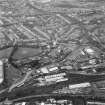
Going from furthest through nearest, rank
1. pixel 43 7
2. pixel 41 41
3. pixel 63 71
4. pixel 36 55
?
pixel 43 7 < pixel 41 41 < pixel 36 55 < pixel 63 71

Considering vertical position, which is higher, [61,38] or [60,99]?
[61,38]

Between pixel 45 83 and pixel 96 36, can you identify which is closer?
pixel 45 83

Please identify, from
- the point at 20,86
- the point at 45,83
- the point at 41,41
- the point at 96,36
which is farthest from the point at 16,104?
the point at 96,36

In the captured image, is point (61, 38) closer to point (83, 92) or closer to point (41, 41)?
point (41, 41)

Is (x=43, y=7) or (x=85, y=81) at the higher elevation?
(x=43, y=7)

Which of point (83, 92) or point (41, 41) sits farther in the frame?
point (41, 41)

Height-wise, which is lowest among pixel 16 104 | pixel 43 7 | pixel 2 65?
pixel 16 104

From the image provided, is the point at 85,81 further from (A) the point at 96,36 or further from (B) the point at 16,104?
(A) the point at 96,36

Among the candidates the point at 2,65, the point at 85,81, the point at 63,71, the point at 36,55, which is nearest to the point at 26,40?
the point at 36,55

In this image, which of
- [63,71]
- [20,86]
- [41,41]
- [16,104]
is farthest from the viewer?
[41,41]
